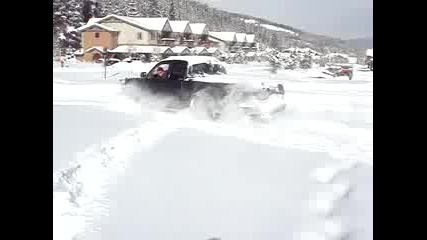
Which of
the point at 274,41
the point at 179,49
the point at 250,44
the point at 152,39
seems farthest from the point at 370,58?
the point at 152,39

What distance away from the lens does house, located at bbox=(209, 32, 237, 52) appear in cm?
258

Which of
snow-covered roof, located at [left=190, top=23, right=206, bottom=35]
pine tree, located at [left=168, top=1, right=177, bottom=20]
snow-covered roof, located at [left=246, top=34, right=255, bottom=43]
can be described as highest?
pine tree, located at [left=168, top=1, right=177, bottom=20]

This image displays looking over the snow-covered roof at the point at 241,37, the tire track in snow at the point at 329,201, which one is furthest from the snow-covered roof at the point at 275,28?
the tire track in snow at the point at 329,201

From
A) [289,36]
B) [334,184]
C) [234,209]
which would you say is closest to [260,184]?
[234,209]

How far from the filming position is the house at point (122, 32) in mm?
2553

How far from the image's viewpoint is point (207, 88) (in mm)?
2621

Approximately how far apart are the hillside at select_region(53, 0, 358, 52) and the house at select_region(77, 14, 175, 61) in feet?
0.10

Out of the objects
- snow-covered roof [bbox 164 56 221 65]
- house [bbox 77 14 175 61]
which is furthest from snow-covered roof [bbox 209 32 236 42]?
house [bbox 77 14 175 61]

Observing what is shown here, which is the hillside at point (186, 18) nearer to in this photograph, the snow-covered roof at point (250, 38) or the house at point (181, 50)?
the snow-covered roof at point (250, 38)

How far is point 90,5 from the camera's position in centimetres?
255

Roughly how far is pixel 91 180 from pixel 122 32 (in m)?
0.72

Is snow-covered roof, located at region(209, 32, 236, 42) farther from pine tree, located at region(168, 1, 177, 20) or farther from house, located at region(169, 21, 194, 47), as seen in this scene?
pine tree, located at region(168, 1, 177, 20)
